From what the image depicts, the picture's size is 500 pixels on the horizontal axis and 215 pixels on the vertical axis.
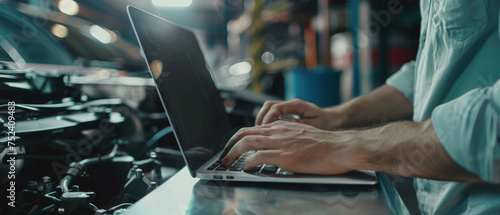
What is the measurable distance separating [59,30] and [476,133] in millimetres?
1357

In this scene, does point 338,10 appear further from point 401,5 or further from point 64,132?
point 64,132

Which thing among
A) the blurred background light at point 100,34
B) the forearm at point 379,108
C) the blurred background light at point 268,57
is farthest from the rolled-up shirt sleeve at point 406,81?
the blurred background light at point 268,57

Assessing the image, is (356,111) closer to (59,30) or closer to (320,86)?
(59,30)

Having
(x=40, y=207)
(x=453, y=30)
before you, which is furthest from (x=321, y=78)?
(x=40, y=207)

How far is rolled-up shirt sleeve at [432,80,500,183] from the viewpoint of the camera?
1.63ft

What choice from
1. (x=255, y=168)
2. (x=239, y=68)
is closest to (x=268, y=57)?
(x=239, y=68)

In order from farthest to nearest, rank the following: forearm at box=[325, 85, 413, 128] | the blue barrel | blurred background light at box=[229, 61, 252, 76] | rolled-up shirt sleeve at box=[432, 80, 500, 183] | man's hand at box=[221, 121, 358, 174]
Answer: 1. blurred background light at box=[229, 61, 252, 76]
2. the blue barrel
3. forearm at box=[325, 85, 413, 128]
4. man's hand at box=[221, 121, 358, 174]
5. rolled-up shirt sleeve at box=[432, 80, 500, 183]

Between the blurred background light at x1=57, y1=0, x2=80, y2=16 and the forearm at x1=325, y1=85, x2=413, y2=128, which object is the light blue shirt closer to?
the forearm at x1=325, y1=85, x2=413, y2=128

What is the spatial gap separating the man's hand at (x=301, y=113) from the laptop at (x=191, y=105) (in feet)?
0.42

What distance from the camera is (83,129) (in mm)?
766

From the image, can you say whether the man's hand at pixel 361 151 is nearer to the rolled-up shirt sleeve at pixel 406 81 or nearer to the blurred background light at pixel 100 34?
the rolled-up shirt sleeve at pixel 406 81

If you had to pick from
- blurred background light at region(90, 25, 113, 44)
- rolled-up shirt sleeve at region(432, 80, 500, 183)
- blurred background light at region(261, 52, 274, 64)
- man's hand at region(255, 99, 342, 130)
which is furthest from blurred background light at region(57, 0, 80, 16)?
blurred background light at region(261, 52, 274, 64)

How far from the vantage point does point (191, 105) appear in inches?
31.5

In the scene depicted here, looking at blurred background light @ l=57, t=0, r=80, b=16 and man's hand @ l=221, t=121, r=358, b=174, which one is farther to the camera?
blurred background light @ l=57, t=0, r=80, b=16
